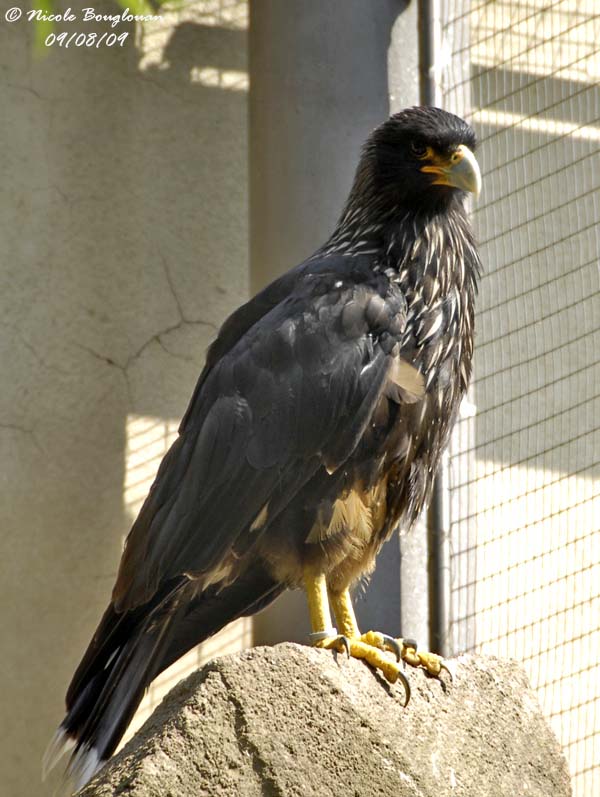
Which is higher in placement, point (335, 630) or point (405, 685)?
point (405, 685)

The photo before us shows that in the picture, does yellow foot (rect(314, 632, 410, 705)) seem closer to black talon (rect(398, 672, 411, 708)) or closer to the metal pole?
black talon (rect(398, 672, 411, 708))

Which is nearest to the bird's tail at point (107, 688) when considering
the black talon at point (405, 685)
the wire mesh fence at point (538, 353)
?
the black talon at point (405, 685)

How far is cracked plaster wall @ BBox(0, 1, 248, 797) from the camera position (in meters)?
4.35

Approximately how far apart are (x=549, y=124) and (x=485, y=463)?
3.86ft

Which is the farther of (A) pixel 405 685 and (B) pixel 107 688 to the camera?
(B) pixel 107 688

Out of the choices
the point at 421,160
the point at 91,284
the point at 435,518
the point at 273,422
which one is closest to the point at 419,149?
the point at 421,160

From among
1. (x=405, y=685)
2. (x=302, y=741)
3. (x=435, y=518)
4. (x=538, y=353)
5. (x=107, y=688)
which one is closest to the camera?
(x=302, y=741)

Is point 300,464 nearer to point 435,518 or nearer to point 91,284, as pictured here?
point 435,518

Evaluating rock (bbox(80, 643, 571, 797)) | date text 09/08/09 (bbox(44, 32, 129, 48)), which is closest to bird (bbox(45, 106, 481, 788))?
rock (bbox(80, 643, 571, 797))

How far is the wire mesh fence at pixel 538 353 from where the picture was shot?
426 cm

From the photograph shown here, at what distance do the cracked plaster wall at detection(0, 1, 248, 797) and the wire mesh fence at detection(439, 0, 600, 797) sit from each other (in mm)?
920

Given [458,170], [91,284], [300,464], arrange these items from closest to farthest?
[300,464] → [458,170] → [91,284]

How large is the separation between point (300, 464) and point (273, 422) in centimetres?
13

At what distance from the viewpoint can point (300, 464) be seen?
3.14 m
